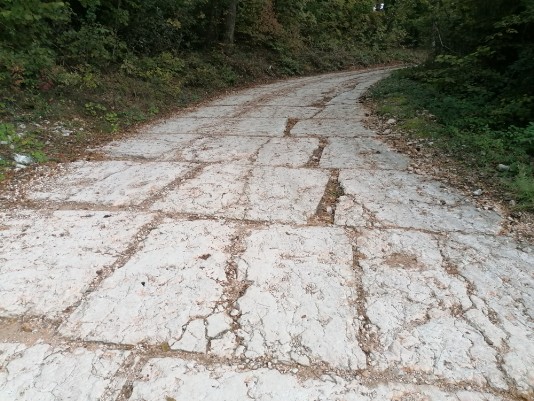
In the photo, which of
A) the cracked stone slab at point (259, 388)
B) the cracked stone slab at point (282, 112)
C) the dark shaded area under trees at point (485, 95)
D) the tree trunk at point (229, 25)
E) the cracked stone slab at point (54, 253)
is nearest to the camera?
the cracked stone slab at point (259, 388)

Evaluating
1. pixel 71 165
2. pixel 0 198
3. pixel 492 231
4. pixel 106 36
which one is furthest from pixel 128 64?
pixel 492 231

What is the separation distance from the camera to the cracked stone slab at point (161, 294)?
1.79 m

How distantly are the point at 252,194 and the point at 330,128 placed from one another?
2391 mm

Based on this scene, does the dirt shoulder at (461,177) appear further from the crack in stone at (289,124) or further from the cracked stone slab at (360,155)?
the crack in stone at (289,124)

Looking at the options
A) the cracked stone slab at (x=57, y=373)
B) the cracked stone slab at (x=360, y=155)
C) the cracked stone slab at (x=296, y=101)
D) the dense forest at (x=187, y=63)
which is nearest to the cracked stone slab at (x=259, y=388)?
the cracked stone slab at (x=57, y=373)

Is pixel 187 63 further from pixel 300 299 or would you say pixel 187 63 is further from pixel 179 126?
pixel 300 299

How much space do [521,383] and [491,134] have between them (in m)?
3.11

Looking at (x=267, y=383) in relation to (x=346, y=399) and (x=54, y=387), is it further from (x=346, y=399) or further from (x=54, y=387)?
(x=54, y=387)

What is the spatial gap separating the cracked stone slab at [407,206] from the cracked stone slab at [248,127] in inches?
73.6

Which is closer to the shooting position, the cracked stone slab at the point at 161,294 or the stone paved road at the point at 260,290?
the stone paved road at the point at 260,290

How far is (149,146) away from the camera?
180 inches

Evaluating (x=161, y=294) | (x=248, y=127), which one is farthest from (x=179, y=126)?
(x=161, y=294)

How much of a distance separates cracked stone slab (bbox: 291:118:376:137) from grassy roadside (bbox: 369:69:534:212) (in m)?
0.45

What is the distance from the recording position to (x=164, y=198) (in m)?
3.13
